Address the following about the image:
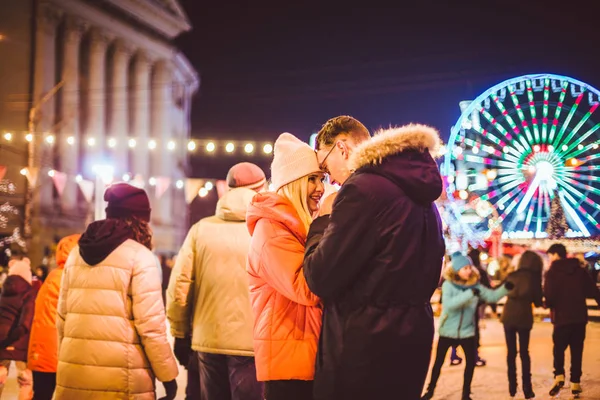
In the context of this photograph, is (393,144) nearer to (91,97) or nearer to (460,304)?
(460,304)

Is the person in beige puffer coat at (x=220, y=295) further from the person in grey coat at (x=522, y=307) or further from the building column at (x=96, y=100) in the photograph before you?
the building column at (x=96, y=100)

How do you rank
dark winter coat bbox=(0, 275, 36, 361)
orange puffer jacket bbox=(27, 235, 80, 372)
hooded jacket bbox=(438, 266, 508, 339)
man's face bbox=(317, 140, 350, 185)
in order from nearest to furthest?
1. man's face bbox=(317, 140, 350, 185)
2. orange puffer jacket bbox=(27, 235, 80, 372)
3. dark winter coat bbox=(0, 275, 36, 361)
4. hooded jacket bbox=(438, 266, 508, 339)

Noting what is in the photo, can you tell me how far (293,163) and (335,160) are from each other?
0.21 m

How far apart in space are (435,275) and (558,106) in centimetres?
1574

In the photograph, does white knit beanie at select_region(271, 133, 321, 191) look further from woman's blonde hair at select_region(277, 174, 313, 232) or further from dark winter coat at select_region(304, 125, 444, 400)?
dark winter coat at select_region(304, 125, 444, 400)

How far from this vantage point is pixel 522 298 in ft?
31.1

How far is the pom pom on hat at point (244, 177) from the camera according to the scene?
5199 millimetres

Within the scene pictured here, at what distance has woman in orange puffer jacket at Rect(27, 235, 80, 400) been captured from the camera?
20.1ft

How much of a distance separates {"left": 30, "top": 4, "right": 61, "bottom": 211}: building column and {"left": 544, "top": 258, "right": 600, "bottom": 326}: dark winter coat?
103 feet

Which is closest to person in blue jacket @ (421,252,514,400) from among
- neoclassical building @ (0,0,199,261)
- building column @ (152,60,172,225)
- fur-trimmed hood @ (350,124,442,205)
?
fur-trimmed hood @ (350,124,442,205)

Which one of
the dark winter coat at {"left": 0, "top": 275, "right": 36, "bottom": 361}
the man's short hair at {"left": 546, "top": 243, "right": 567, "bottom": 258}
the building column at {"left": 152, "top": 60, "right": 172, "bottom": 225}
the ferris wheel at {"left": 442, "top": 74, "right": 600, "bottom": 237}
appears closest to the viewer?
the dark winter coat at {"left": 0, "top": 275, "right": 36, "bottom": 361}

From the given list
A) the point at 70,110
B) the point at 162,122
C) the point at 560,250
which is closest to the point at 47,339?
the point at 560,250

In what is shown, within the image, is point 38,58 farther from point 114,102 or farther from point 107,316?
point 107,316

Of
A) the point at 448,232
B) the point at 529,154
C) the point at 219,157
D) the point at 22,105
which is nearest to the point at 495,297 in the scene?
the point at 529,154
